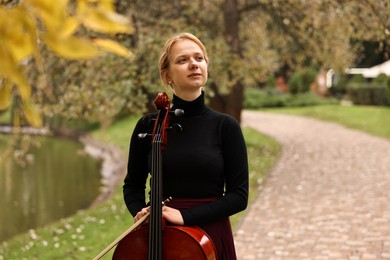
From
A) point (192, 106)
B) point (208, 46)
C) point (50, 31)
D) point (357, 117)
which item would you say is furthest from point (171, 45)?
point (357, 117)

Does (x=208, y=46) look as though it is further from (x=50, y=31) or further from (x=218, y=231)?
(x=50, y=31)

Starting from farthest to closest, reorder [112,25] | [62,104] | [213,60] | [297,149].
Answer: [297,149] → [213,60] → [62,104] → [112,25]

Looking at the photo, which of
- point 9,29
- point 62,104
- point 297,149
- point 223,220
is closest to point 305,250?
point 223,220

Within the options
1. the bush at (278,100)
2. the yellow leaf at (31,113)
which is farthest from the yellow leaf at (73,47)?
the bush at (278,100)

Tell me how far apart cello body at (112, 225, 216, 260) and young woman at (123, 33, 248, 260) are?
0.29 feet

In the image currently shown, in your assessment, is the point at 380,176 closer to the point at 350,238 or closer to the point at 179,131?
the point at 350,238

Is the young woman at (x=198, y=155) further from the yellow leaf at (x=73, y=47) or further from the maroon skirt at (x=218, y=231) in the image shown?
the yellow leaf at (x=73, y=47)

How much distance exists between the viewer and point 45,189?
1473 centimetres

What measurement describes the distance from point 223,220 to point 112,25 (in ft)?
6.01

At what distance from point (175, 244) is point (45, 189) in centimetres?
1286

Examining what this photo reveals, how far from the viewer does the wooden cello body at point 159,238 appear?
234 centimetres

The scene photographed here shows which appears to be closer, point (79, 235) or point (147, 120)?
point (147, 120)

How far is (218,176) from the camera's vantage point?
257 centimetres

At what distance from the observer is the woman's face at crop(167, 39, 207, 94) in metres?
2.50
